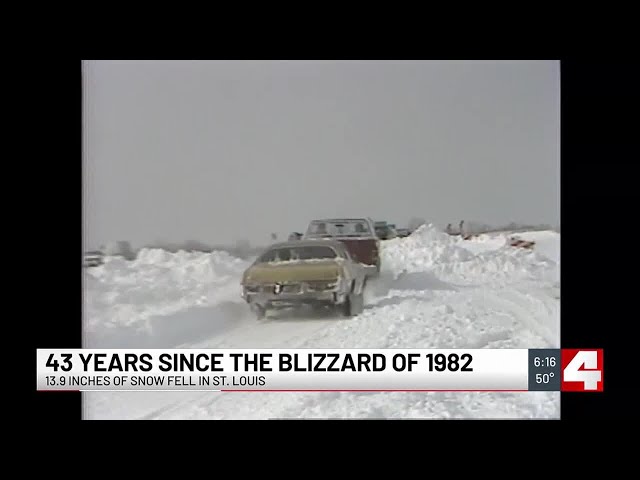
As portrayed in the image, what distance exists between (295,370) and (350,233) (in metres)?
1.08

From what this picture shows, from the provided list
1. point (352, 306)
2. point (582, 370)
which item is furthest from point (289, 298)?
point (582, 370)

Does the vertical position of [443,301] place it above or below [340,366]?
above

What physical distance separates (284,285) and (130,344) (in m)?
1.21

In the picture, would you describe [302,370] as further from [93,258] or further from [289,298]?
[93,258]

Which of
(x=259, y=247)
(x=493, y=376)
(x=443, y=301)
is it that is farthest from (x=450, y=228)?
(x=259, y=247)

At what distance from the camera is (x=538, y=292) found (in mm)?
3457

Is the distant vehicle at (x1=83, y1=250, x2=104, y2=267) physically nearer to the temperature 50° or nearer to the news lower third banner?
the news lower third banner

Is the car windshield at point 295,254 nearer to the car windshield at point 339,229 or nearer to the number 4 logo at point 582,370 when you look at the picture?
the car windshield at point 339,229

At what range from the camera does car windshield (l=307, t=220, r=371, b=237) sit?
340 centimetres

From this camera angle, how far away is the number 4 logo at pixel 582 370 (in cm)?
342

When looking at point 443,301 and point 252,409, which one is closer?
point 252,409

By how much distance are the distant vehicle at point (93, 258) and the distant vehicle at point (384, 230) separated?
Answer: 2041mm

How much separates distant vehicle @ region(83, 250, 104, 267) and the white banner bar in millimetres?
651

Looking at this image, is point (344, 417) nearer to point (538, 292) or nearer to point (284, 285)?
point (284, 285)
